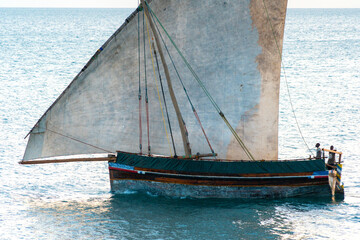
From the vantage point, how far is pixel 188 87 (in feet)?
128

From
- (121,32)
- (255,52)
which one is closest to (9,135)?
(121,32)

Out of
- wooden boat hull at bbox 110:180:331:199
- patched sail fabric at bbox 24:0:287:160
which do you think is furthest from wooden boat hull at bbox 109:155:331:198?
patched sail fabric at bbox 24:0:287:160

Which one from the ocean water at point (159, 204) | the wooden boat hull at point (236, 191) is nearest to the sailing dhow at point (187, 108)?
the wooden boat hull at point (236, 191)

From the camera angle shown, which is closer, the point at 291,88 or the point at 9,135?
the point at 9,135

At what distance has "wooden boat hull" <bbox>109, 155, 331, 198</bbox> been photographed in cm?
3750

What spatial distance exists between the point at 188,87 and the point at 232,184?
667 cm

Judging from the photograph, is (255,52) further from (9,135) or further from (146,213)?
(9,135)

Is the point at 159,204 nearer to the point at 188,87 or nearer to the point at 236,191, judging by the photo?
the point at 236,191

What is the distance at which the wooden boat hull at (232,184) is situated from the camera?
3750 centimetres

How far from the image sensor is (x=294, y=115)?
213 feet

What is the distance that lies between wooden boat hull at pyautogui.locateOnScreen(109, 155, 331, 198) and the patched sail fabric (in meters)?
1.83

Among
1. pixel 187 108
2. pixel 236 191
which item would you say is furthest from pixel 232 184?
pixel 187 108

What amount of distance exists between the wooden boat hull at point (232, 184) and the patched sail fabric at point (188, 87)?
6.01 feet

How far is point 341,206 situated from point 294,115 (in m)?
28.2
